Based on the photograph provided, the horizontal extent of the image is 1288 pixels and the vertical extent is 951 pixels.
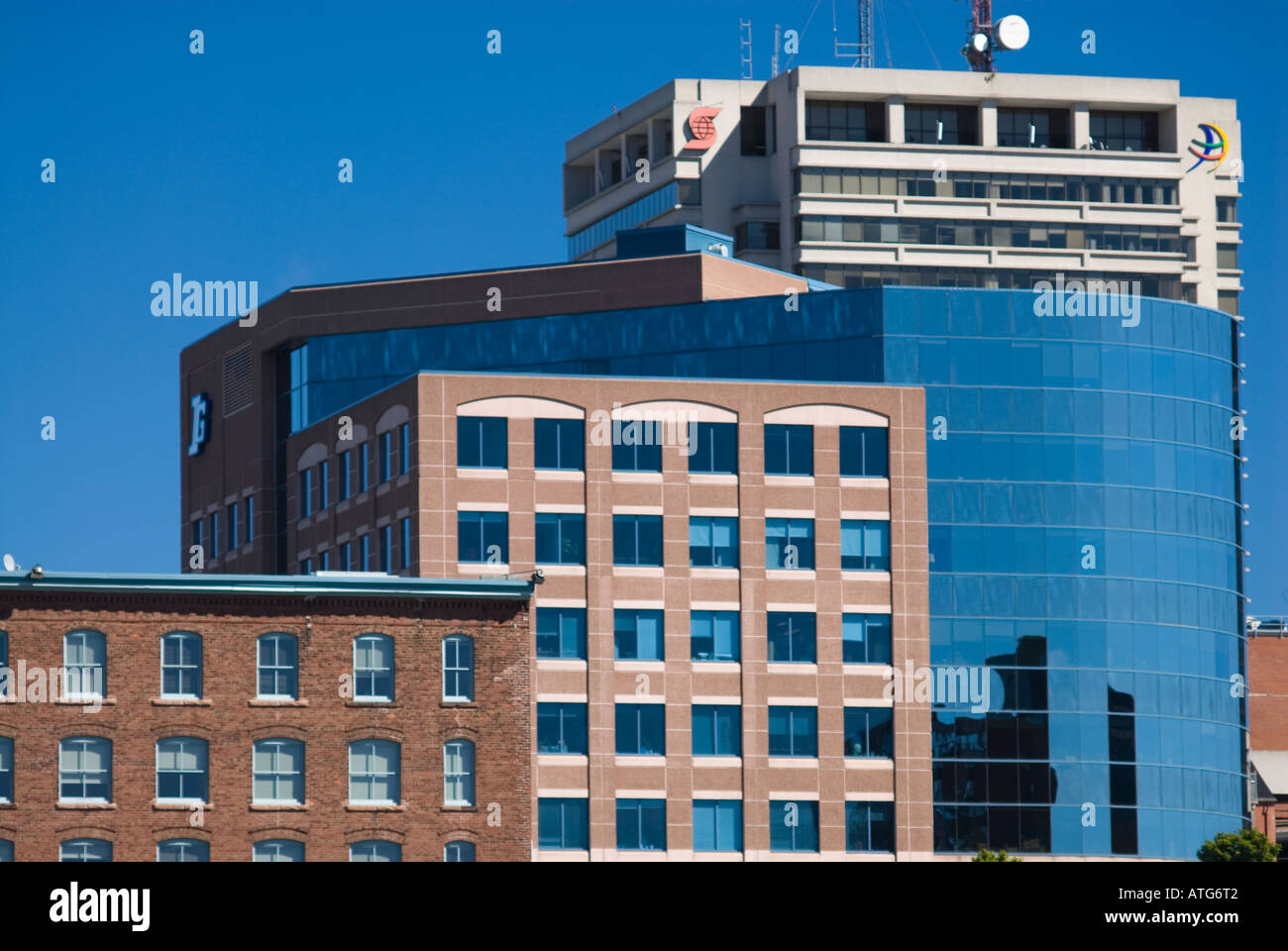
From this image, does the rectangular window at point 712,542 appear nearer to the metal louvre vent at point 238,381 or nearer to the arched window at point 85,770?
the arched window at point 85,770

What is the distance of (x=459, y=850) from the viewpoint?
77.3 m

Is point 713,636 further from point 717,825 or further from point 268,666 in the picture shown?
point 268,666

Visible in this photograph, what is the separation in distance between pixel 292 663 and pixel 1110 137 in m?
106

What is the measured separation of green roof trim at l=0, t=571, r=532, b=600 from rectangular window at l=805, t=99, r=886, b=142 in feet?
289

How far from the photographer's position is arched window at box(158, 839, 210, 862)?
7544 cm

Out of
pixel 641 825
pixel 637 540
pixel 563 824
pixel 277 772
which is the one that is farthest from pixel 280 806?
pixel 637 540

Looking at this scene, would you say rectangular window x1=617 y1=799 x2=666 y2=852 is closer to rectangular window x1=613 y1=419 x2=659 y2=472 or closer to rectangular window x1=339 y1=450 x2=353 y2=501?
rectangular window x1=613 y1=419 x2=659 y2=472

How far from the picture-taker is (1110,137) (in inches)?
6624

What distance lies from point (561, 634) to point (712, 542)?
776 cm

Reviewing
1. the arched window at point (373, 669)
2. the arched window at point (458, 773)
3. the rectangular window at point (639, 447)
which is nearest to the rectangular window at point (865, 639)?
the rectangular window at point (639, 447)

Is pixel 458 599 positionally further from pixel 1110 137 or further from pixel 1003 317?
pixel 1110 137

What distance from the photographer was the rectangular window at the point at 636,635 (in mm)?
95062
